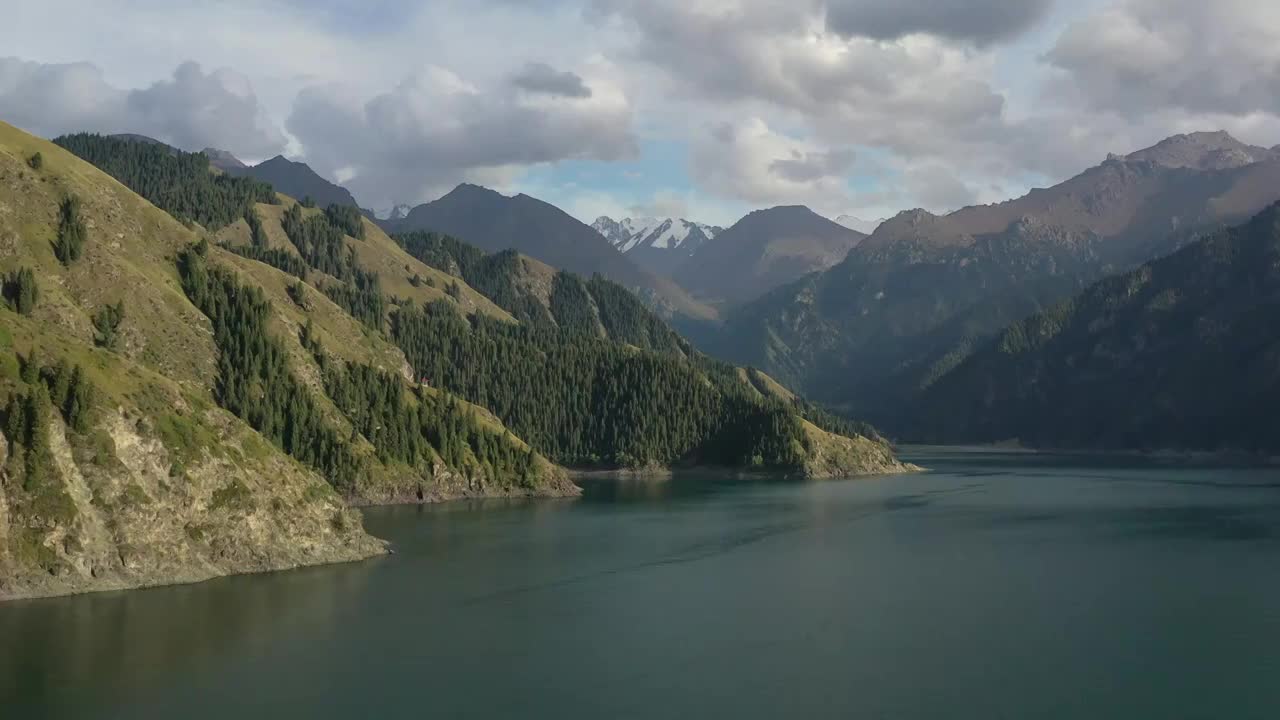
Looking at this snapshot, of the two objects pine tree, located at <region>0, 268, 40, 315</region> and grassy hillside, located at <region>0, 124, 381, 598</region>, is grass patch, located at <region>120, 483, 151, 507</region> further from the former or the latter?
pine tree, located at <region>0, 268, 40, 315</region>

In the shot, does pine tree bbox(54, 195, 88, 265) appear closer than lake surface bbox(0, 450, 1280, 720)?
No

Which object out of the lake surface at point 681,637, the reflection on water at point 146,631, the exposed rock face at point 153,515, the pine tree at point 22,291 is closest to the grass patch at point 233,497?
the exposed rock face at point 153,515

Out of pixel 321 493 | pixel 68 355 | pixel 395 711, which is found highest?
pixel 68 355

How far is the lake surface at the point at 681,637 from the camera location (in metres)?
72.4

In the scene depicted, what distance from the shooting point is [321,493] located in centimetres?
12788

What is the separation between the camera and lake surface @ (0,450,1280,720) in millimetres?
72438

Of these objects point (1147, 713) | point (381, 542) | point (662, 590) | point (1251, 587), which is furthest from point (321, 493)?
point (1251, 587)

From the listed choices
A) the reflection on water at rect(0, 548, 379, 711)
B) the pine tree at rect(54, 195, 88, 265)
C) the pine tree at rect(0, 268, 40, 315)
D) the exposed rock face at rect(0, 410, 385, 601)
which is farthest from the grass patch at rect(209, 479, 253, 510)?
the pine tree at rect(54, 195, 88, 265)

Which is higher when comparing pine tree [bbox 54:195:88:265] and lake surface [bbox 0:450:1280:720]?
pine tree [bbox 54:195:88:265]

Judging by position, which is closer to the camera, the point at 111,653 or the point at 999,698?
the point at 999,698

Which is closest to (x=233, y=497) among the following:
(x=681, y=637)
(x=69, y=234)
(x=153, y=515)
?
(x=153, y=515)

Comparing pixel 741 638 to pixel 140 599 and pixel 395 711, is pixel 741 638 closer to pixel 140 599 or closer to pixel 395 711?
pixel 395 711

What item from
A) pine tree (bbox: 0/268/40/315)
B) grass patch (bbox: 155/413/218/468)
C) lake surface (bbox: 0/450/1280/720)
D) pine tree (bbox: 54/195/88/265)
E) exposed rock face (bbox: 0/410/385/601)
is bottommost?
lake surface (bbox: 0/450/1280/720)

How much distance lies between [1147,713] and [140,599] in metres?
83.4
